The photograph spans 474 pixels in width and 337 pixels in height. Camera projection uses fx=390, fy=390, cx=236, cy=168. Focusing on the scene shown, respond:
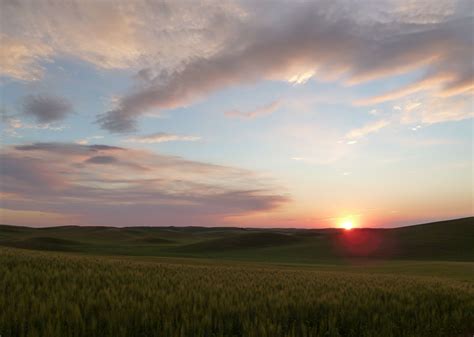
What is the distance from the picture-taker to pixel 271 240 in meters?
88.8

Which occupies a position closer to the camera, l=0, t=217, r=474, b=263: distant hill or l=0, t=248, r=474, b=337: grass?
l=0, t=248, r=474, b=337: grass

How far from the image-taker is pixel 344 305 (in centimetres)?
836

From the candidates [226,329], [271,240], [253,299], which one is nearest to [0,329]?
[226,329]

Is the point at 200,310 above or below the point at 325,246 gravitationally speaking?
above

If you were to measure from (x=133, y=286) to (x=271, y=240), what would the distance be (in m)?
81.8

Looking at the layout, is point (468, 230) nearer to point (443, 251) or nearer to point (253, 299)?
point (443, 251)

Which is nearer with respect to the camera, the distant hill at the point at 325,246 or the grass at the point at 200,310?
the grass at the point at 200,310

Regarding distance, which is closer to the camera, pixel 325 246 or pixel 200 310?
pixel 200 310

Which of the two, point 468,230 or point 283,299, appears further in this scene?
point 468,230

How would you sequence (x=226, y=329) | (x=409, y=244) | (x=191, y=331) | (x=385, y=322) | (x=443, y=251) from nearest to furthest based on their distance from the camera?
(x=191, y=331)
(x=226, y=329)
(x=385, y=322)
(x=443, y=251)
(x=409, y=244)

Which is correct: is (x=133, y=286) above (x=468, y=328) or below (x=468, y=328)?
above

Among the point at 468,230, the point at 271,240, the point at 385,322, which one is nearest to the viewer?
the point at 385,322

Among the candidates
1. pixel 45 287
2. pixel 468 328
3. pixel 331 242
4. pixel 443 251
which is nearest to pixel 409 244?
A: pixel 443 251

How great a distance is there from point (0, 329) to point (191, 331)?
8.49 feet
